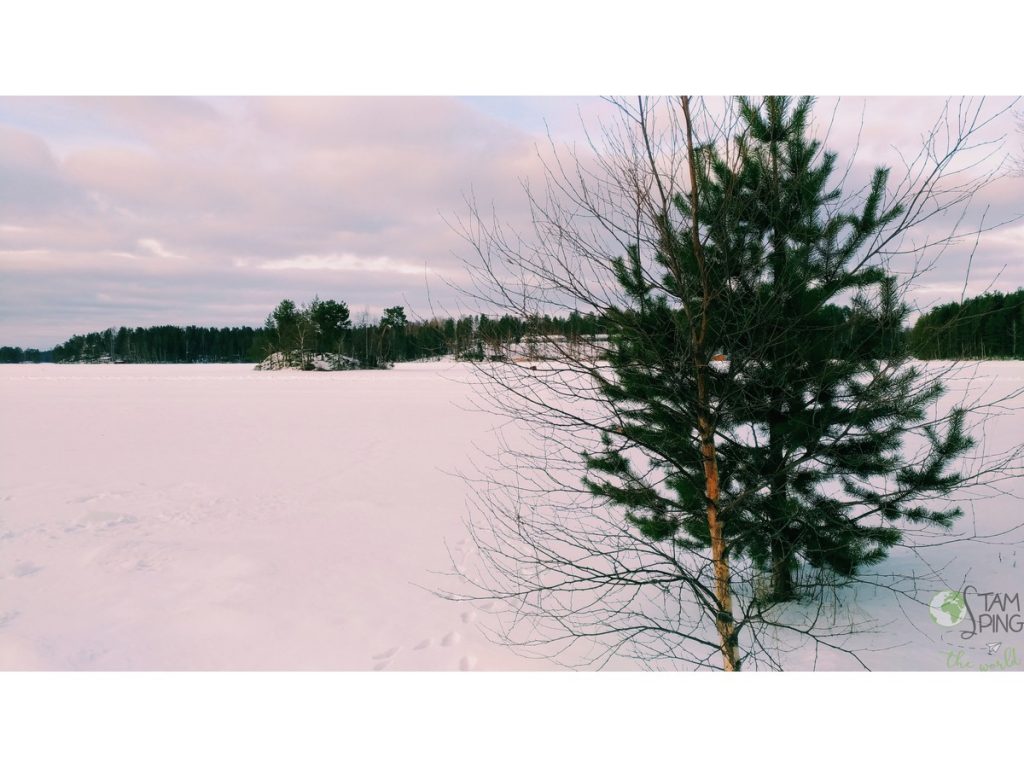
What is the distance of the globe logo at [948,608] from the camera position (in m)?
5.30

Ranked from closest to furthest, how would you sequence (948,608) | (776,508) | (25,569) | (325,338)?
(776,508) < (948,608) < (25,569) < (325,338)

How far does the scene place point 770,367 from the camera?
154 inches

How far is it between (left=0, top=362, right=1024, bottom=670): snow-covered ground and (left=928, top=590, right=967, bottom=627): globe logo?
0.13m

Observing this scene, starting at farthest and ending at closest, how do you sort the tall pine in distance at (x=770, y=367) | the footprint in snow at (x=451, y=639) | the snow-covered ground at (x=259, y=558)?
the footprint in snow at (x=451, y=639) < the snow-covered ground at (x=259, y=558) < the tall pine in distance at (x=770, y=367)

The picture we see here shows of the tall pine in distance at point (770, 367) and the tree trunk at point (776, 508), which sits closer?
the tall pine in distance at point (770, 367)

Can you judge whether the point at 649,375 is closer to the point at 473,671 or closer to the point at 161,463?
the point at 473,671

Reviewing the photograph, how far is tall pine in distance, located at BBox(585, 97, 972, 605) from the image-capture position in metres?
3.58

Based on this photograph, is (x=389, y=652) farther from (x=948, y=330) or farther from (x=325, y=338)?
(x=325, y=338)

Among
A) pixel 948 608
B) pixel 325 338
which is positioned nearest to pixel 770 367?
pixel 948 608

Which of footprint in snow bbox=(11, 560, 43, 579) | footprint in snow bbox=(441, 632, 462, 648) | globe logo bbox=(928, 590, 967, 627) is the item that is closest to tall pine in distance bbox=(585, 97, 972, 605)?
globe logo bbox=(928, 590, 967, 627)

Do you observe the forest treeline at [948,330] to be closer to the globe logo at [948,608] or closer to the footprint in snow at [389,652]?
the globe logo at [948,608]

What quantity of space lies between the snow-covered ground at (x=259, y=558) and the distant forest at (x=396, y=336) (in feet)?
1.82

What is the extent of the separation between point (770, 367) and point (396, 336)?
59469 millimetres

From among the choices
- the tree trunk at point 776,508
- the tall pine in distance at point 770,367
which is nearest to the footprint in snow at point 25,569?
the tall pine in distance at point 770,367
